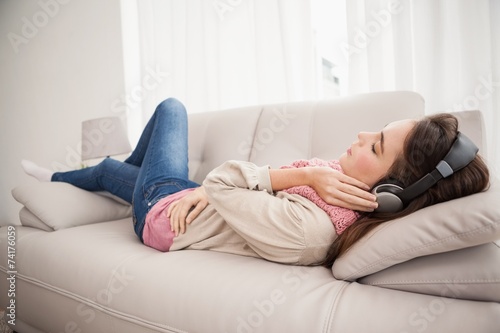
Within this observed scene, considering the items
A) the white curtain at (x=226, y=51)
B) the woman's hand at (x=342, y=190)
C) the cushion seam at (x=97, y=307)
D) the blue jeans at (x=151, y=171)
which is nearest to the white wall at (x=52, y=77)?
the white curtain at (x=226, y=51)

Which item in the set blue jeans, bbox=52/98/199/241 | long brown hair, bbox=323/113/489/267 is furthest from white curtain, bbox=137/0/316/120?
long brown hair, bbox=323/113/489/267

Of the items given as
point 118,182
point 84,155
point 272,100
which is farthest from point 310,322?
point 84,155

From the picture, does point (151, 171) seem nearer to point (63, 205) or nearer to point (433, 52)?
point (63, 205)

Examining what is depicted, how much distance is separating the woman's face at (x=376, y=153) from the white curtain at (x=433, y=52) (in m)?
0.83

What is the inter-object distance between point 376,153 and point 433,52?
106 centimetres

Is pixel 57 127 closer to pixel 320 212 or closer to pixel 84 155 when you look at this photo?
pixel 84 155

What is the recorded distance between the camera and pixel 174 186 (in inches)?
48.5

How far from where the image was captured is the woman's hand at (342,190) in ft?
2.57

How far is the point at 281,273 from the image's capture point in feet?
2.53

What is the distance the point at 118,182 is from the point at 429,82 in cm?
150

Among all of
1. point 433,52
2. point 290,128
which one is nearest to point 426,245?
point 290,128

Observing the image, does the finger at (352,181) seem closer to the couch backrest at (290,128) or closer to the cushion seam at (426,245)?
the cushion seam at (426,245)

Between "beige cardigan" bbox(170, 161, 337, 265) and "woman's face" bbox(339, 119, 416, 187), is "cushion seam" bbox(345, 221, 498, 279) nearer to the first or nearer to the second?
"beige cardigan" bbox(170, 161, 337, 265)

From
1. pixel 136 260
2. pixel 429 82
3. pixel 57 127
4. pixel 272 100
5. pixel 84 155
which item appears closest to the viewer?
pixel 136 260
